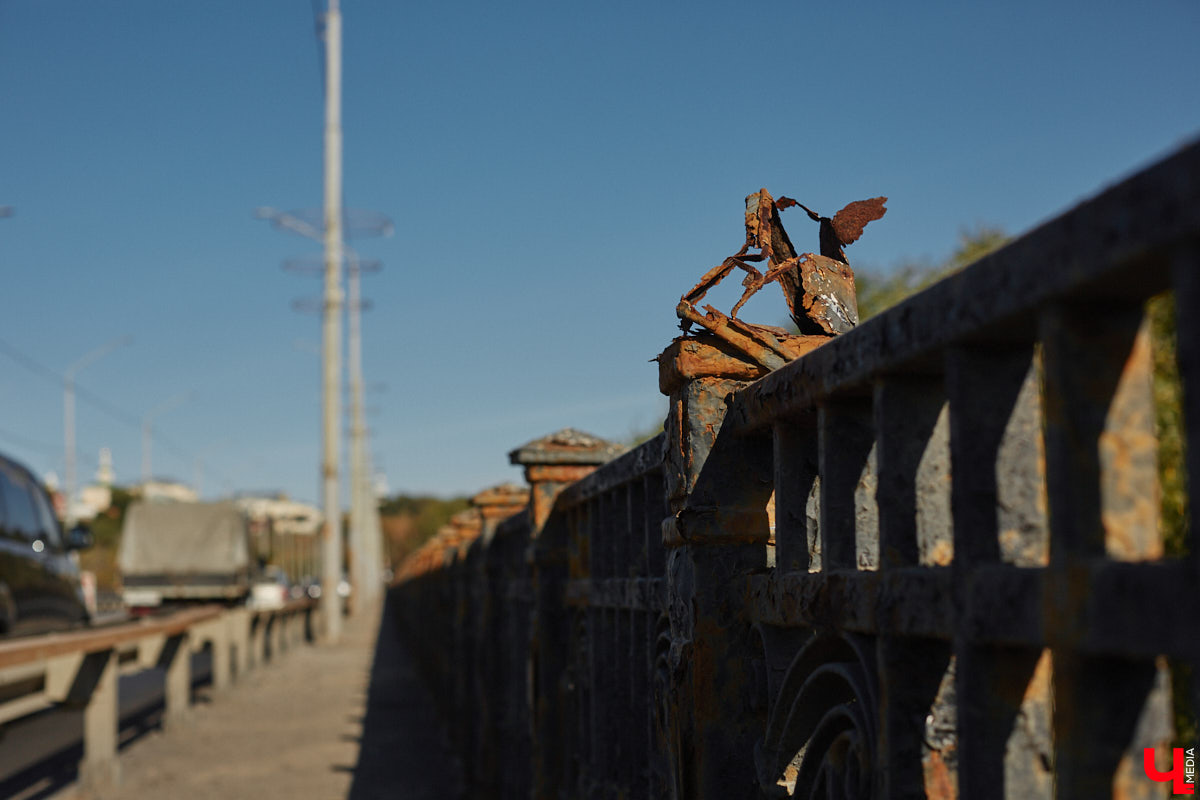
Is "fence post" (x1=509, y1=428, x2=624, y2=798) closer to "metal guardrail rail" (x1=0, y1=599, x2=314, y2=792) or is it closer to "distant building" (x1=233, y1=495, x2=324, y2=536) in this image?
"metal guardrail rail" (x1=0, y1=599, x2=314, y2=792)

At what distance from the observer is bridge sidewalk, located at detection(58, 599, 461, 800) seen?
8977 mm

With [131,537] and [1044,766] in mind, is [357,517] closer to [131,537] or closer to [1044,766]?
[131,537]

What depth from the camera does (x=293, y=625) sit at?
28.3 metres

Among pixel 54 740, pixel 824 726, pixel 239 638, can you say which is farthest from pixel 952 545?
pixel 239 638

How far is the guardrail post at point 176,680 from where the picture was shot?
522 inches

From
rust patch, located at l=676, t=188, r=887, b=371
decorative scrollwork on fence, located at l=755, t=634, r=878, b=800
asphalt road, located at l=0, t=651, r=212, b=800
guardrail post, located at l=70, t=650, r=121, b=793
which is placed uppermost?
rust patch, located at l=676, t=188, r=887, b=371

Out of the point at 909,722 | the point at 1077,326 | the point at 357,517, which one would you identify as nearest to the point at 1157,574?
the point at 1077,326

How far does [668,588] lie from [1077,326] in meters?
1.63

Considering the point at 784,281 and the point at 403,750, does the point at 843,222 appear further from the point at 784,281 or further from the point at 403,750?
the point at 403,750

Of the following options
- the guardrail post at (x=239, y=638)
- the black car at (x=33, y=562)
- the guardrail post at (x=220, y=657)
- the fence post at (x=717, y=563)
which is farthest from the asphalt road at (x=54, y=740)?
the fence post at (x=717, y=563)

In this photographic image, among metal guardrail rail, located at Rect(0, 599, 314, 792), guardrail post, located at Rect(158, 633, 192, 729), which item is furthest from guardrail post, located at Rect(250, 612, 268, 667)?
guardrail post, located at Rect(158, 633, 192, 729)

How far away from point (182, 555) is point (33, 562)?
1727 cm

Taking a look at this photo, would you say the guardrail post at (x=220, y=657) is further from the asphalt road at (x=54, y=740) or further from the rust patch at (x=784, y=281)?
the rust patch at (x=784, y=281)

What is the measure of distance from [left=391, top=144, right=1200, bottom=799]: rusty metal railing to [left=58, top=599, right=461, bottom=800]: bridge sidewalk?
20.7ft
